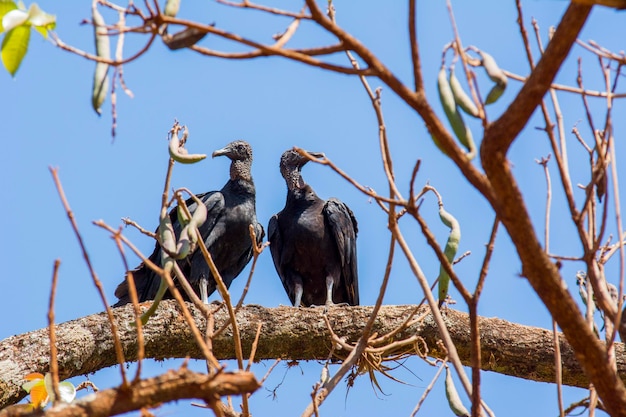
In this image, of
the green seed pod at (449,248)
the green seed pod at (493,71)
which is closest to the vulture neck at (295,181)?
the green seed pod at (449,248)

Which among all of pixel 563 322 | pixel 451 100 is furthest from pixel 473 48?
pixel 563 322

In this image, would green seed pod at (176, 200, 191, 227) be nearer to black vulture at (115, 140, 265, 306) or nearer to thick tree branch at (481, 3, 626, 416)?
thick tree branch at (481, 3, 626, 416)

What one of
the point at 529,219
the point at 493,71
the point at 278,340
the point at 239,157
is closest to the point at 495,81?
the point at 493,71

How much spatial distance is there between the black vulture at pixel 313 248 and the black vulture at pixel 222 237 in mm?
295

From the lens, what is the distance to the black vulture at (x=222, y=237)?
21.0ft

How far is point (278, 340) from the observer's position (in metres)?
5.01

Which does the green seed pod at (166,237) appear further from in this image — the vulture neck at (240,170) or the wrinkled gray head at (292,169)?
the wrinkled gray head at (292,169)

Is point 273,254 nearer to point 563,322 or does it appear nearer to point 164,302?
point 164,302

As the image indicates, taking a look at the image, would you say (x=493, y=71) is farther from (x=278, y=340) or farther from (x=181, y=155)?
(x=278, y=340)

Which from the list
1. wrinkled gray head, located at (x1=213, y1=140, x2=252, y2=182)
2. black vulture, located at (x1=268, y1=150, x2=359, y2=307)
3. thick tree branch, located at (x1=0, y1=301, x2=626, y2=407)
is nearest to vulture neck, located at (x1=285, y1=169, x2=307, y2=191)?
black vulture, located at (x1=268, y1=150, x2=359, y2=307)

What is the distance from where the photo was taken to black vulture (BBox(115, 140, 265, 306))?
640 centimetres

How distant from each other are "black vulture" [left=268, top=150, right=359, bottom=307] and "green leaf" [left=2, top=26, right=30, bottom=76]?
5.09 metres

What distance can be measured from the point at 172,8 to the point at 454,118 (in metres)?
0.65

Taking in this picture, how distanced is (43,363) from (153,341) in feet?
2.04
